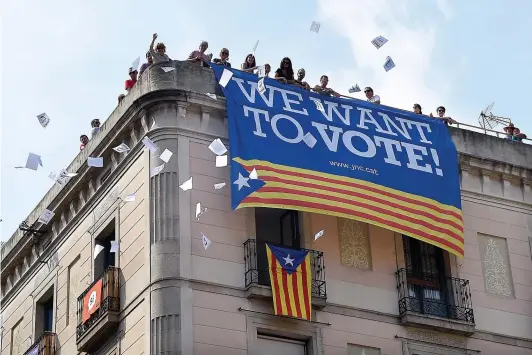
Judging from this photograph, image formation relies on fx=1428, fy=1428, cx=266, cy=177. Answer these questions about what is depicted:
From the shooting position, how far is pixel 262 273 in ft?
103

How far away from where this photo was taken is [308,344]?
31547 mm

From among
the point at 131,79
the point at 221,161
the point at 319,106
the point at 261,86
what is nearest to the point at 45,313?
Answer: the point at 131,79

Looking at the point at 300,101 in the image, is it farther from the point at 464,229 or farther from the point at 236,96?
the point at 464,229

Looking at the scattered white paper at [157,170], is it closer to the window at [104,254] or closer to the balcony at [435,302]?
the window at [104,254]

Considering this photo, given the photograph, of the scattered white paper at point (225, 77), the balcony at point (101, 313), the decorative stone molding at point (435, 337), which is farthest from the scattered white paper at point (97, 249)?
the decorative stone molding at point (435, 337)

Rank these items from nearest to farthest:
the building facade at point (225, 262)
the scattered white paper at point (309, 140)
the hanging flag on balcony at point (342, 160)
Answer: the building facade at point (225, 262), the hanging flag on balcony at point (342, 160), the scattered white paper at point (309, 140)

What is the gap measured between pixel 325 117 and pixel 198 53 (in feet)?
11.0

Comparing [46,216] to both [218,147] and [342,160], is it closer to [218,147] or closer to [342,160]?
[218,147]

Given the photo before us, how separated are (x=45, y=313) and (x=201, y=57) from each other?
8.36 metres

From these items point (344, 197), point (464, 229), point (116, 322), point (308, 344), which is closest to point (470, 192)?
point (464, 229)

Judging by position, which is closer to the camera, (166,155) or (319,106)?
(166,155)

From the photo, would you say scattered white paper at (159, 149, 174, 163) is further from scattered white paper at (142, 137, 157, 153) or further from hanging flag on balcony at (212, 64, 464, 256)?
hanging flag on balcony at (212, 64, 464, 256)

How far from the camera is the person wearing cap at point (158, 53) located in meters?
33.1

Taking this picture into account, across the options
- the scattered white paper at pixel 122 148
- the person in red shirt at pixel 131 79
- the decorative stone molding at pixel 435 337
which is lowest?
the decorative stone molding at pixel 435 337
